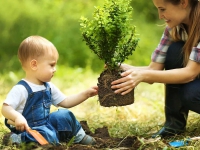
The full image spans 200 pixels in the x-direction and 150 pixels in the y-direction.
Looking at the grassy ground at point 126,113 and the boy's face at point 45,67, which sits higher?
the boy's face at point 45,67

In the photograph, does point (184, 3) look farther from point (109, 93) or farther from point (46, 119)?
point (46, 119)

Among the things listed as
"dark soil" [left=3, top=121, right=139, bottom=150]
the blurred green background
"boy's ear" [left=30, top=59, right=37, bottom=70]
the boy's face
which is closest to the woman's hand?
"dark soil" [left=3, top=121, right=139, bottom=150]

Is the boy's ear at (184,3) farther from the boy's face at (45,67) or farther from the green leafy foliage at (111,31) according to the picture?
the boy's face at (45,67)

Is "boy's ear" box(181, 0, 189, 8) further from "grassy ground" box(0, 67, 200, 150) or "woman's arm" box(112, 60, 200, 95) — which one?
"grassy ground" box(0, 67, 200, 150)

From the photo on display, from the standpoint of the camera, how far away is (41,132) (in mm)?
3119

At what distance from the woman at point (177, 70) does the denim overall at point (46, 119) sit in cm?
43

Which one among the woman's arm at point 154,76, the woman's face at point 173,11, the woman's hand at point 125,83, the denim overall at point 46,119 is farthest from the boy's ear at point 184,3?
the denim overall at point 46,119

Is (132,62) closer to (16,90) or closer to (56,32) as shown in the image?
(56,32)

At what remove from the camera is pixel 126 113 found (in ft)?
15.4

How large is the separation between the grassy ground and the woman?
23 cm

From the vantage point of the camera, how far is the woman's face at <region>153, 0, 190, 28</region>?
351 cm

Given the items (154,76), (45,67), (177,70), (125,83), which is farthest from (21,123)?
(177,70)

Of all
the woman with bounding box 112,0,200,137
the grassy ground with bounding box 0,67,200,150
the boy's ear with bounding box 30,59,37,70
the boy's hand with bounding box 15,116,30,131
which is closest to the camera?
the boy's hand with bounding box 15,116,30,131

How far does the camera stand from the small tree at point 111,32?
128 inches
